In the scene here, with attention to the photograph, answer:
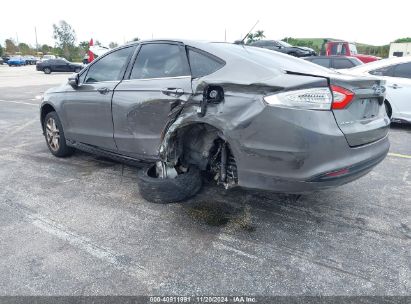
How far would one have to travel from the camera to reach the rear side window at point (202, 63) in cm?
312

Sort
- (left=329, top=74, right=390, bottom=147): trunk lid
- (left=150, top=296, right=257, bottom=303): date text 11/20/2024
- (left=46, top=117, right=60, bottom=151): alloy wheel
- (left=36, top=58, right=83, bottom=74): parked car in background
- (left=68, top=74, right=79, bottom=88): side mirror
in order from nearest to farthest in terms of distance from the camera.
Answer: (left=150, top=296, right=257, bottom=303): date text 11/20/2024
(left=329, top=74, right=390, bottom=147): trunk lid
(left=68, top=74, right=79, bottom=88): side mirror
(left=46, top=117, right=60, bottom=151): alloy wheel
(left=36, top=58, right=83, bottom=74): parked car in background

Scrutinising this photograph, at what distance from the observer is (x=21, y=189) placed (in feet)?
13.2

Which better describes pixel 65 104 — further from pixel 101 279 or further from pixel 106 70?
pixel 101 279

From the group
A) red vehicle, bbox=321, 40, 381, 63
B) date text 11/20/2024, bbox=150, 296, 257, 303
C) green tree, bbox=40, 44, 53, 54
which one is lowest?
date text 11/20/2024, bbox=150, 296, 257, 303

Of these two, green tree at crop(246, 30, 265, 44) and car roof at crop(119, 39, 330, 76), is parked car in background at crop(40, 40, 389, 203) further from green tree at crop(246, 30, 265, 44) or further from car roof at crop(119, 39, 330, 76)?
green tree at crop(246, 30, 265, 44)

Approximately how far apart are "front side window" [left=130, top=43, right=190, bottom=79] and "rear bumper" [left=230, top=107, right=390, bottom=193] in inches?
40.6

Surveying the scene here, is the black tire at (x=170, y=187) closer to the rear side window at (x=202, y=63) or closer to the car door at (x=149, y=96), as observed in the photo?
the car door at (x=149, y=96)

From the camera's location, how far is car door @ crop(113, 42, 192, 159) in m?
3.36

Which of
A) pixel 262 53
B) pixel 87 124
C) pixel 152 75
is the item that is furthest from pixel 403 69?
pixel 87 124

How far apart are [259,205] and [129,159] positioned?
1562mm

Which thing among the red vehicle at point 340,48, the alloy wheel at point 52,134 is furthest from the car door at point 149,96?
the red vehicle at point 340,48

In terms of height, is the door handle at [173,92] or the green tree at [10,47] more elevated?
the green tree at [10,47]

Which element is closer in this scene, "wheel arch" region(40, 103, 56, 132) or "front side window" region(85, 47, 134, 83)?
"front side window" region(85, 47, 134, 83)

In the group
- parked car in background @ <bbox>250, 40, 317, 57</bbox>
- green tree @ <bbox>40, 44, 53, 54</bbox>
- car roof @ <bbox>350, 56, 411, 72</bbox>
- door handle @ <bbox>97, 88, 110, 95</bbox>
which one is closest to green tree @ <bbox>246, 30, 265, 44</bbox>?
parked car in background @ <bbox>250, 40, 317, 57</bbox>
